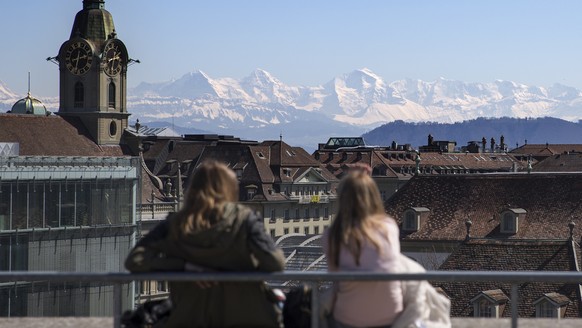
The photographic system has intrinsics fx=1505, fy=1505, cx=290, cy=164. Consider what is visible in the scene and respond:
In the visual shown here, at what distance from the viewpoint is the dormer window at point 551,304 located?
5006 cm

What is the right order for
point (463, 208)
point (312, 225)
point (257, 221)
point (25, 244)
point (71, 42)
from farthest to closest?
1. point (312, 225)
2. point (71, 42)
3. point (463, 208)
4. point (25, 244)
5. point (257, 221)

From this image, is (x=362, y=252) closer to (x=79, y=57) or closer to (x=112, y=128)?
(x=79, y=57)

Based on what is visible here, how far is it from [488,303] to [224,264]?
42.6 m

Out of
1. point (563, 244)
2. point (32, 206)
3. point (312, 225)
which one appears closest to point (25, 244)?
point (32, 206)

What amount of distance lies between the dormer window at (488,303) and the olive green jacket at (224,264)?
4164 cm

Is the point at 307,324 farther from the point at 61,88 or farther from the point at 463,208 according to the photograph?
the point at 61,88

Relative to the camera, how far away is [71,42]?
9900 centimetres

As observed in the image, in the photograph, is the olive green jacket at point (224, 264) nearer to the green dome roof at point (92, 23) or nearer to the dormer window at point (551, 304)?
the dormer window at point (551, 304)

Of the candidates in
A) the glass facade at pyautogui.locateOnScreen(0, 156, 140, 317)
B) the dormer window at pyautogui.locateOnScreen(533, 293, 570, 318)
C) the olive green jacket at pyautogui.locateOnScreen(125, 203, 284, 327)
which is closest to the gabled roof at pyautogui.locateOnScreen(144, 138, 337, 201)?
the glass facade at pyautogui.locateOnScreen(0, 156, 140, 317)

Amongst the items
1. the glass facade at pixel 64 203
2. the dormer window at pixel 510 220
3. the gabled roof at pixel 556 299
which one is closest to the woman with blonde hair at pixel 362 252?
the gabled roof at pixel 556 299

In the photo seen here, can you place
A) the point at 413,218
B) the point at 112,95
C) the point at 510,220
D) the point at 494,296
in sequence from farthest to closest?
the point at 112,95, the point at 413,218, the point at 510,220, the point at 494,296

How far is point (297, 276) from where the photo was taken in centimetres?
957

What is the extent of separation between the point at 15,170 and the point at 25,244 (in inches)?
109

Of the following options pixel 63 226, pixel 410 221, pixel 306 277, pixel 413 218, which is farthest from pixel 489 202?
pixel 306 277
